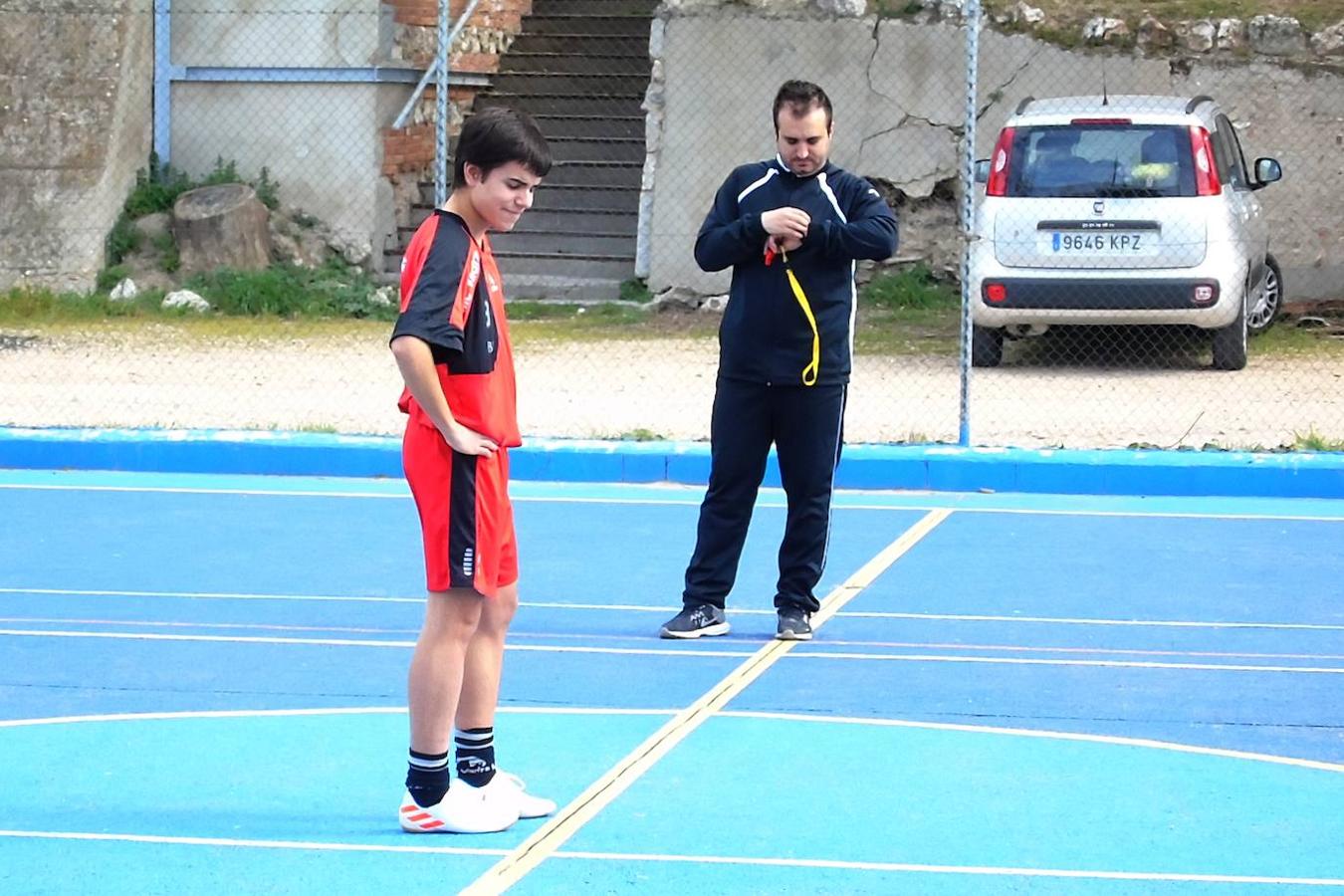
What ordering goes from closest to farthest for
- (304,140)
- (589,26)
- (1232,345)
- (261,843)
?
(261,843)
(1232,345)
(304,140)
(589,26)

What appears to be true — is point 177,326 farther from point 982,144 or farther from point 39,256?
point 982,144

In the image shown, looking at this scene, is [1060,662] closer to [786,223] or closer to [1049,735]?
[1049,735]

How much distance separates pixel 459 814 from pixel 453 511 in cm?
75

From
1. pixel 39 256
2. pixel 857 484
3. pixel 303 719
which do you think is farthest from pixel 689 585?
pixel 39 256

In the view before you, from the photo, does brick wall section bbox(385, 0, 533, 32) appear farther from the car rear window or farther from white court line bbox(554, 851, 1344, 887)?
white court line bbox(554, 851, 1344, 887)

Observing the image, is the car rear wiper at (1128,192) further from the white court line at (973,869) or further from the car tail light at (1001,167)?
the white court line at (973,869)

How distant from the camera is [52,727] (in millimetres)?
6523

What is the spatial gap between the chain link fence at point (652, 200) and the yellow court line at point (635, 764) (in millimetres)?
4773

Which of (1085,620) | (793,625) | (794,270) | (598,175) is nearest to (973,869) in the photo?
(793,625)

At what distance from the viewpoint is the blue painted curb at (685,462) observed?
1130 cm

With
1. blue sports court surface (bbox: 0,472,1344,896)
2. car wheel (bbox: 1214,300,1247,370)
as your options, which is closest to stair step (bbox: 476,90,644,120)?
car wheel (bbox: 1214,300,1247,370)

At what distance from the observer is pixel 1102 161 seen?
1470 centimetres

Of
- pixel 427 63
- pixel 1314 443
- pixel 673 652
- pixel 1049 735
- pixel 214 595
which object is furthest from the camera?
pixel 427 63

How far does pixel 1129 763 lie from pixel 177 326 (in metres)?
13.1
